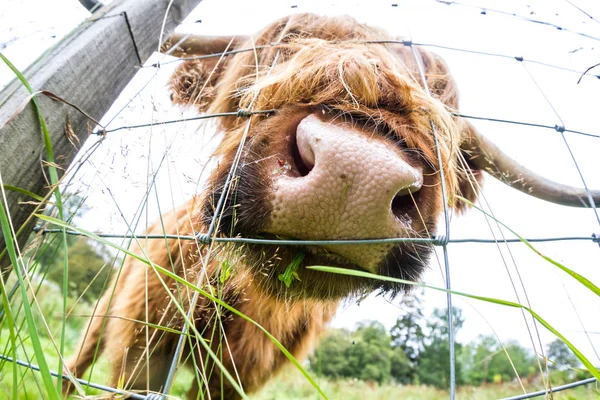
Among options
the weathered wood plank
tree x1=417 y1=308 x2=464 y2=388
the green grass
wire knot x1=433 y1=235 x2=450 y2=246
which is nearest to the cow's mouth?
wire knot x1=433 y1=235 x2=450 y2=246

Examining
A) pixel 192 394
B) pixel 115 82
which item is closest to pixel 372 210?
pixel 115 82

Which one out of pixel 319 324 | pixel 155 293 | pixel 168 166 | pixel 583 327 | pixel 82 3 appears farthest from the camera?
pixel 319 324

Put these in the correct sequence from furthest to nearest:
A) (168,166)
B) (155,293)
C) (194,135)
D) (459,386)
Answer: (459,386), (155,293), (194,135), (168,166)

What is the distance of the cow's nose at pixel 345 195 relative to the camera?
1037 mm

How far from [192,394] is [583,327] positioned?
8.85 feet

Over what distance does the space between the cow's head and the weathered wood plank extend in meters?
0.49

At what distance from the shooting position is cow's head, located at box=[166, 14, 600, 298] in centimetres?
105

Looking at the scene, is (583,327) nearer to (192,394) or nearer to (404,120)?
(404,120)

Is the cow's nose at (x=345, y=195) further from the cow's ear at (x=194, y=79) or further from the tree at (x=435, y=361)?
the tree at (x=435, y=361)

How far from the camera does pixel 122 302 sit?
8.74 ft

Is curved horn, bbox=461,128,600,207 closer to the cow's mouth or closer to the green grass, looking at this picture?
the cow's mouth

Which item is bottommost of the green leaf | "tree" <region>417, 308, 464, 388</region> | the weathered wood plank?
"tree" <region>417, 308, 464, 388</region>

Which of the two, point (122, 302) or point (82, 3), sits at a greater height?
point (82, 3)

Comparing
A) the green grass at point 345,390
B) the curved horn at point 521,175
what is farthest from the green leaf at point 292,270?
the green grass at point 345,390
